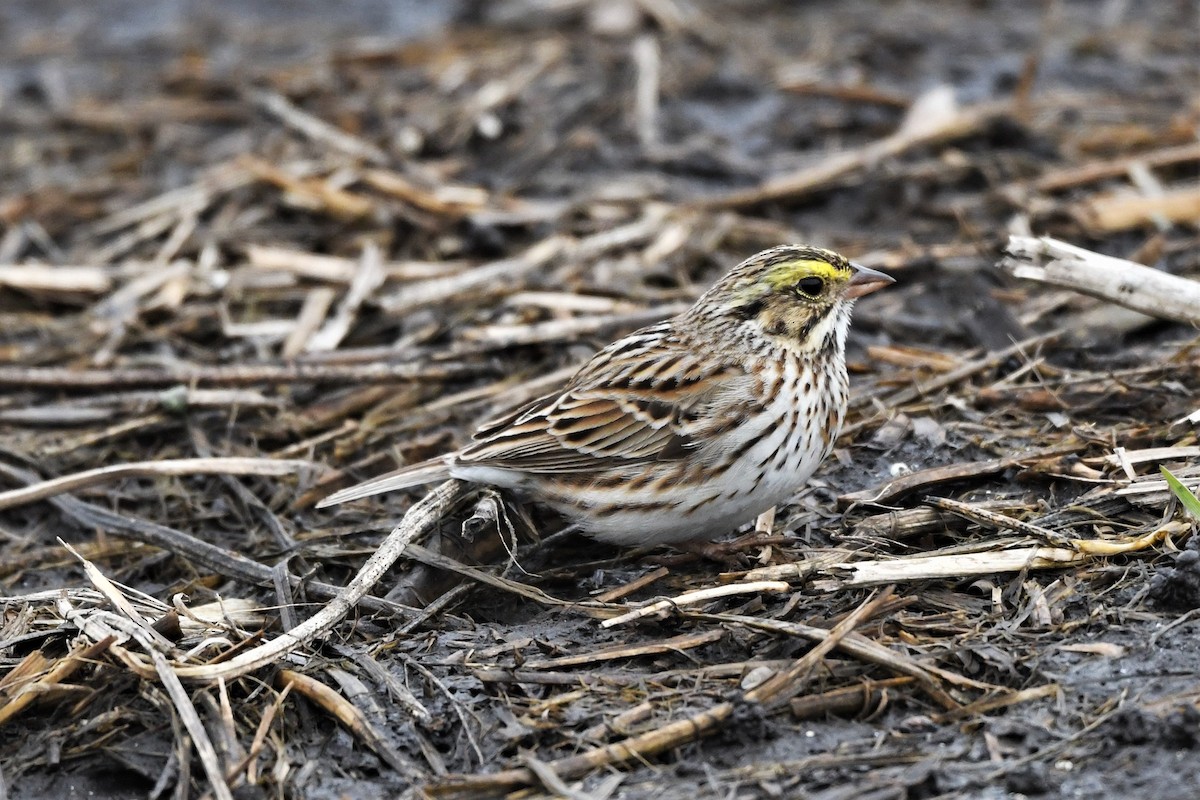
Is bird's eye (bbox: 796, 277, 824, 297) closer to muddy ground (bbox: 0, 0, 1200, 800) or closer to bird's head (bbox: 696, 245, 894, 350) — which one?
bird's head (bbox: 696, 245, 894, 350)

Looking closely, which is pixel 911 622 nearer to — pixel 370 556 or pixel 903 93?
pixel 370 556

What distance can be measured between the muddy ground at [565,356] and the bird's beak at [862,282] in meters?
0.70

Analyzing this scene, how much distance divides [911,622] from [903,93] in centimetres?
594

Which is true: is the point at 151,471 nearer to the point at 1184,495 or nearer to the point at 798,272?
the point at 798,272

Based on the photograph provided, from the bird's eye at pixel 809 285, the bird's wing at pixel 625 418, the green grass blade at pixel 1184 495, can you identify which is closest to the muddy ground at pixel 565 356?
the green grass blade at pixel 1184 495

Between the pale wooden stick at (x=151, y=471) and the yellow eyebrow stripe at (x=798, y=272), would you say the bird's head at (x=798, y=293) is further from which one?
the pale wooden stick at (x=151, y=471)

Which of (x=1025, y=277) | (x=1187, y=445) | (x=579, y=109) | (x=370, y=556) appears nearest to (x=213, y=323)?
(x=370, y=556)

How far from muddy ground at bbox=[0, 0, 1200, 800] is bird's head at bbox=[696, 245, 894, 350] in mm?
665

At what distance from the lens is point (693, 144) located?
31.4 feet

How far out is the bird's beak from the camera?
5.83 meters

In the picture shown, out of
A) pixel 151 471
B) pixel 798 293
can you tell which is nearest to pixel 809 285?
pixel 798 293

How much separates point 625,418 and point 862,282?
3.54 ft

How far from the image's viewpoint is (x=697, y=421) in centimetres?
557

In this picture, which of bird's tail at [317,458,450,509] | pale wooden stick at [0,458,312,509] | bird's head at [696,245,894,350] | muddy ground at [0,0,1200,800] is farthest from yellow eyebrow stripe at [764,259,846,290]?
pale wooden stick at [0,458,312,509]
